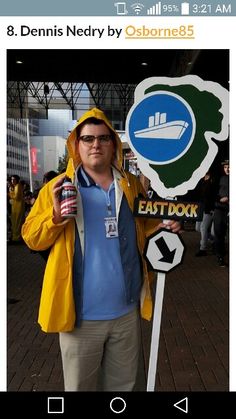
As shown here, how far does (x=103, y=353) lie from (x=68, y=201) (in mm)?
743

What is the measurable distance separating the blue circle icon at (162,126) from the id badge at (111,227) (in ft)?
1.02

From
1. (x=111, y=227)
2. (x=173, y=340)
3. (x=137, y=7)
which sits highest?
(x=137, y=7)

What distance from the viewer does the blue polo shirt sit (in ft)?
5.90

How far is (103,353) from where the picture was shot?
6.48 feet

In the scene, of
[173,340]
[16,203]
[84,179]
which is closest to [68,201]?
[84,179]

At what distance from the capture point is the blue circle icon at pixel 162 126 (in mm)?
1646

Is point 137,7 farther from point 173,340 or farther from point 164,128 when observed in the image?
point 173,340

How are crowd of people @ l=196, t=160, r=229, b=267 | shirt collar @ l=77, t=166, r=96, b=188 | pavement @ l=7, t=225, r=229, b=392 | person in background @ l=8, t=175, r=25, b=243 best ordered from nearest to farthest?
shirt collar @ l=77, t=166, r=96, b=188 → pavement @ l=7, t=225, r=229, b=392 → crowd of people @ l=196, t=160, r=229, b=267 → person in background @ l=8, t=175, r=25, b=243

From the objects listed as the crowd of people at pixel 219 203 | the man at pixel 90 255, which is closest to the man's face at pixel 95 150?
the man at pixel 90 255

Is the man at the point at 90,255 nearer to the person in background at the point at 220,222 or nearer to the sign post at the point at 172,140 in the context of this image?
the sign post at the point at 172,140

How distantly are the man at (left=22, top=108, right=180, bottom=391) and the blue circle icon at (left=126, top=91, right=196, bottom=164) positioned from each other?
0.20 metres

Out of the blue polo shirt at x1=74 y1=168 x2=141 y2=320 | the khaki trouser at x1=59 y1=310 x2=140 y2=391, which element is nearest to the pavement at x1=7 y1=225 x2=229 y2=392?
the khaki trouser at x1=59 y1=310 x2=140 y2=391

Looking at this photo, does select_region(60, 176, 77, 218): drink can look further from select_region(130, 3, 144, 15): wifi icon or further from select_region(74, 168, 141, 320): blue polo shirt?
select_region(130, 3, 144, 15): wifi icon
